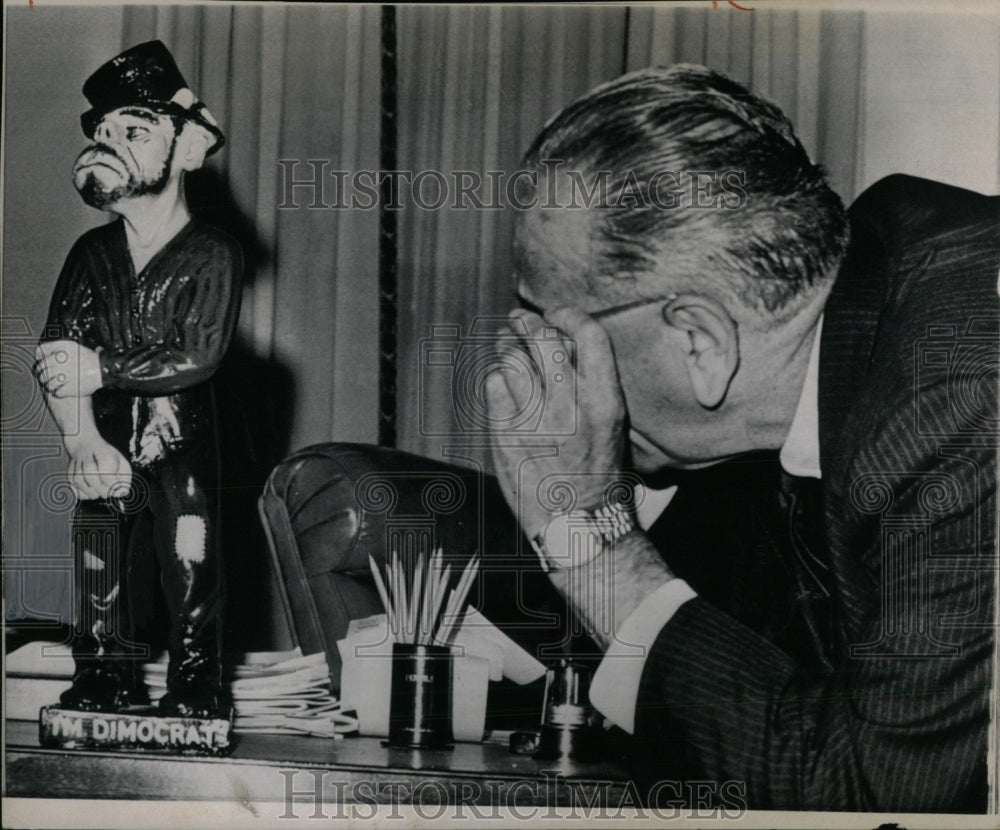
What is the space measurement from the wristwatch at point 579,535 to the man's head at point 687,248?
6.4 inches

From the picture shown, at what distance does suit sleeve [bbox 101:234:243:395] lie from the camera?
289 centimetres

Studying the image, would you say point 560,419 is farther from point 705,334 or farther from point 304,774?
point 304,774

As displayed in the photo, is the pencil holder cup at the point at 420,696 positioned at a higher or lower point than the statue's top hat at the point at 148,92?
lower

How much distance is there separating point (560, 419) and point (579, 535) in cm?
30

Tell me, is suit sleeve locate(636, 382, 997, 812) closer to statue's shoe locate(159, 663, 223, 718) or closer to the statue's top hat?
statue's shoe locate(159, 663, 223, 718)

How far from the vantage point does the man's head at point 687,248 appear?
288cm

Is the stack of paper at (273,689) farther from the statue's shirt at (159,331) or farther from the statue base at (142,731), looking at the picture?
the statue's shirt at (159,331)

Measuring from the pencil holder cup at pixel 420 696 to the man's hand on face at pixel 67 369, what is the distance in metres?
1.04

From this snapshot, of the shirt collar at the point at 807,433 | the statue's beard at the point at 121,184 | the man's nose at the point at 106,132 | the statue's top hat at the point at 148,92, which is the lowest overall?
the shirt collar at the point at 807,433

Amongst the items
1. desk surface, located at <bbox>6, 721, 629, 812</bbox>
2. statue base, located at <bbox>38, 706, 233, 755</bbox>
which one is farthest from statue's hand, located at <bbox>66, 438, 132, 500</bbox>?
desk surface, located at <bbox>6, 721, 629, 812</bbox>

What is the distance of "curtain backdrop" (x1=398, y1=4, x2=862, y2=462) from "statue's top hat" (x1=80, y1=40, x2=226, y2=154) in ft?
1.77

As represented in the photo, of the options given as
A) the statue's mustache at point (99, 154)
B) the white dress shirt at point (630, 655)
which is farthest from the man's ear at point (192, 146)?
the white dress shirt at point (630, 655)

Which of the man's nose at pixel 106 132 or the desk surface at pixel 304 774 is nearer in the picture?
the desk surface at pixel 304 774

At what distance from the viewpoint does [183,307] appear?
9.55 ft
